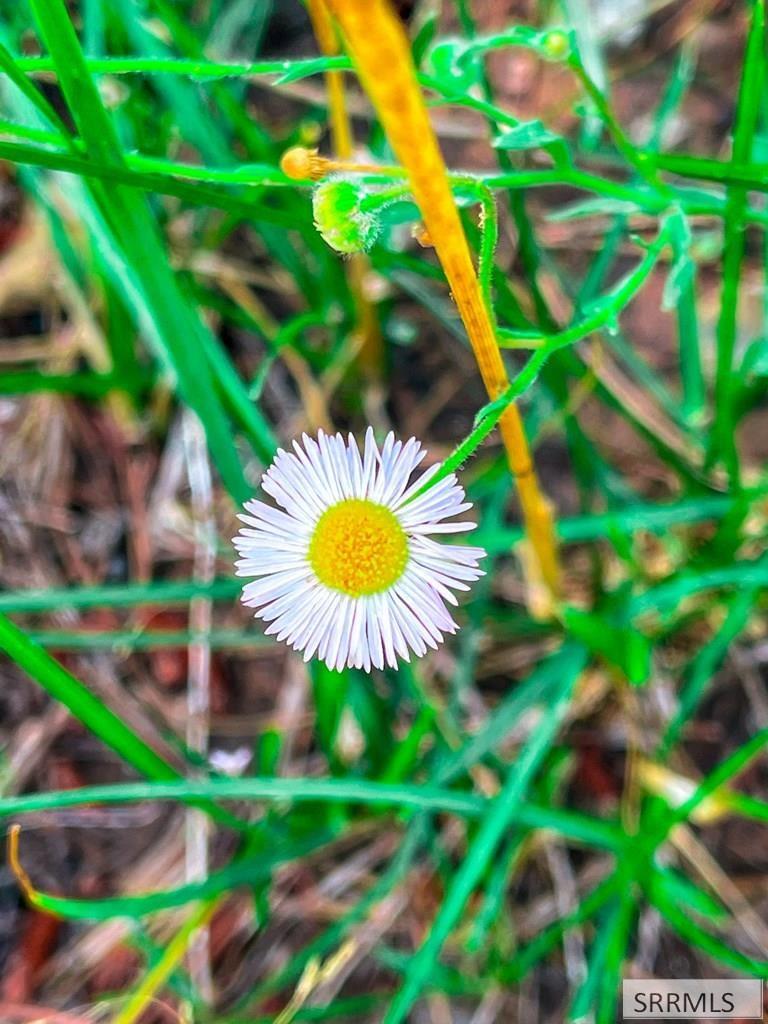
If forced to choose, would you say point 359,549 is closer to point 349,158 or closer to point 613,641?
point 613,641

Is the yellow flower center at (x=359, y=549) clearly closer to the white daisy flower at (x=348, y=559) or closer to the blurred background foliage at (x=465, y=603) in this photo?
the white daisy flower at (x=348, y=559)

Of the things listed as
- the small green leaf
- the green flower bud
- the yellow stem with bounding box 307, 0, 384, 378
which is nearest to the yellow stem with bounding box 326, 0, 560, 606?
the green flower bud

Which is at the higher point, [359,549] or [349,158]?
[349,158]

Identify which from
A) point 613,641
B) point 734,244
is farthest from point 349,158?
point 613,641

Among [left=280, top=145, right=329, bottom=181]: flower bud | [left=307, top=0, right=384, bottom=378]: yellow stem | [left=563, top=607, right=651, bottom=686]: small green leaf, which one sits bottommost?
[left=563, top=607, right=651, bottom=686]: small green leaf

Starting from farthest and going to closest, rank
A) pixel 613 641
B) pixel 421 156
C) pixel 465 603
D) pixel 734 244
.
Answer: pixel 465 603
pixel 613 641
pixel 734 244
pixel 421 156

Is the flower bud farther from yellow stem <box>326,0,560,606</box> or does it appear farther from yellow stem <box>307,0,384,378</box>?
yellow stem <box>307,0,384,378</box>
